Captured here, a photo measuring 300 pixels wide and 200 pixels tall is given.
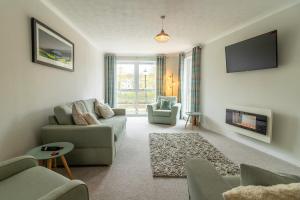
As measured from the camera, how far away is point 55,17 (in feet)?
9.20

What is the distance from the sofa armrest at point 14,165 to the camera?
1.27m

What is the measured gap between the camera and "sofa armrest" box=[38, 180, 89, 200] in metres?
0.90

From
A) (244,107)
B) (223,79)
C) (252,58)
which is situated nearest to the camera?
(252,58)

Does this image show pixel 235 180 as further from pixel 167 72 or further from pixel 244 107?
pixel 167 72

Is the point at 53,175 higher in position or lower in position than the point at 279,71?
lower

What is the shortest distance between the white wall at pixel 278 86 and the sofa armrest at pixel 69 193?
3.01m

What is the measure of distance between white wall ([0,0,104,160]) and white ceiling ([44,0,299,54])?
489 mm

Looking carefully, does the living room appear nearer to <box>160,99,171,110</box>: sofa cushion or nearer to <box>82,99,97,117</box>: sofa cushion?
<box>82,99,97,117</box>: sofa cushion

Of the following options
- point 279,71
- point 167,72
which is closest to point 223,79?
point 279,71

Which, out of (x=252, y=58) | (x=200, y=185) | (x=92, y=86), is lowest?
(x=200, y=185)

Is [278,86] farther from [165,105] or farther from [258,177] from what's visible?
[165,105]

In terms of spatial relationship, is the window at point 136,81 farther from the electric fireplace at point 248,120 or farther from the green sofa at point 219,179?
the green sofa at point 219,179

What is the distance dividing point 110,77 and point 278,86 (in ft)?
16.6

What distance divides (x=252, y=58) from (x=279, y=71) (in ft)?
1.63
